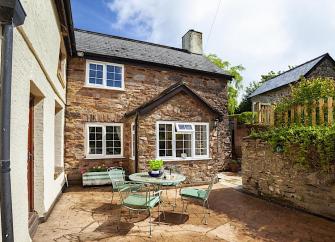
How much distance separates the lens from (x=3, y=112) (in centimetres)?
276

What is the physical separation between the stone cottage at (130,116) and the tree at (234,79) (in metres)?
16.3

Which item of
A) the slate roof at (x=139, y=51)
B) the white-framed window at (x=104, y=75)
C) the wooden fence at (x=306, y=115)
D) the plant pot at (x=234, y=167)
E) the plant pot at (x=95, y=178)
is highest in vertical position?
the slate roof at (x=139, y=51)

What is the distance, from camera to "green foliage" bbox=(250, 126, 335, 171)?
5.91m

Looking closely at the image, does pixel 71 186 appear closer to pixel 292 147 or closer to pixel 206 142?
pixel 206 142

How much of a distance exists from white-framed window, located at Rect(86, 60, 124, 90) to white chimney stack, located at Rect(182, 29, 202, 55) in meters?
6.25

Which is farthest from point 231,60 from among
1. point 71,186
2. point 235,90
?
point 71,186

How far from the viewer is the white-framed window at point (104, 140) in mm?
10461

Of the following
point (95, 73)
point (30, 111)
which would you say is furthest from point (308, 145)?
point (95, 73)

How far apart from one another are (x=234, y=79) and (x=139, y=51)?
1791 cm

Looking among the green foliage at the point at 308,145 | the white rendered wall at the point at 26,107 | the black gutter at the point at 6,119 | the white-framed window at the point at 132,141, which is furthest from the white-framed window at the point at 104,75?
the black gutter at the point at 6,119

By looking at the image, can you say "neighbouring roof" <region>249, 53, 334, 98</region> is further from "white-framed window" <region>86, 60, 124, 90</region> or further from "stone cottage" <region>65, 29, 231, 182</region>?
"white-framed window" <region>86, 60, 124, 90</region>

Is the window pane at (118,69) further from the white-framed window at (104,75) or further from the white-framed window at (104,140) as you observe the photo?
the white-framed window at (104,140)

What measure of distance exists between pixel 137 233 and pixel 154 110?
5.72 metres

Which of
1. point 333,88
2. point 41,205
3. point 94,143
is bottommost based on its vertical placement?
point 41,205
